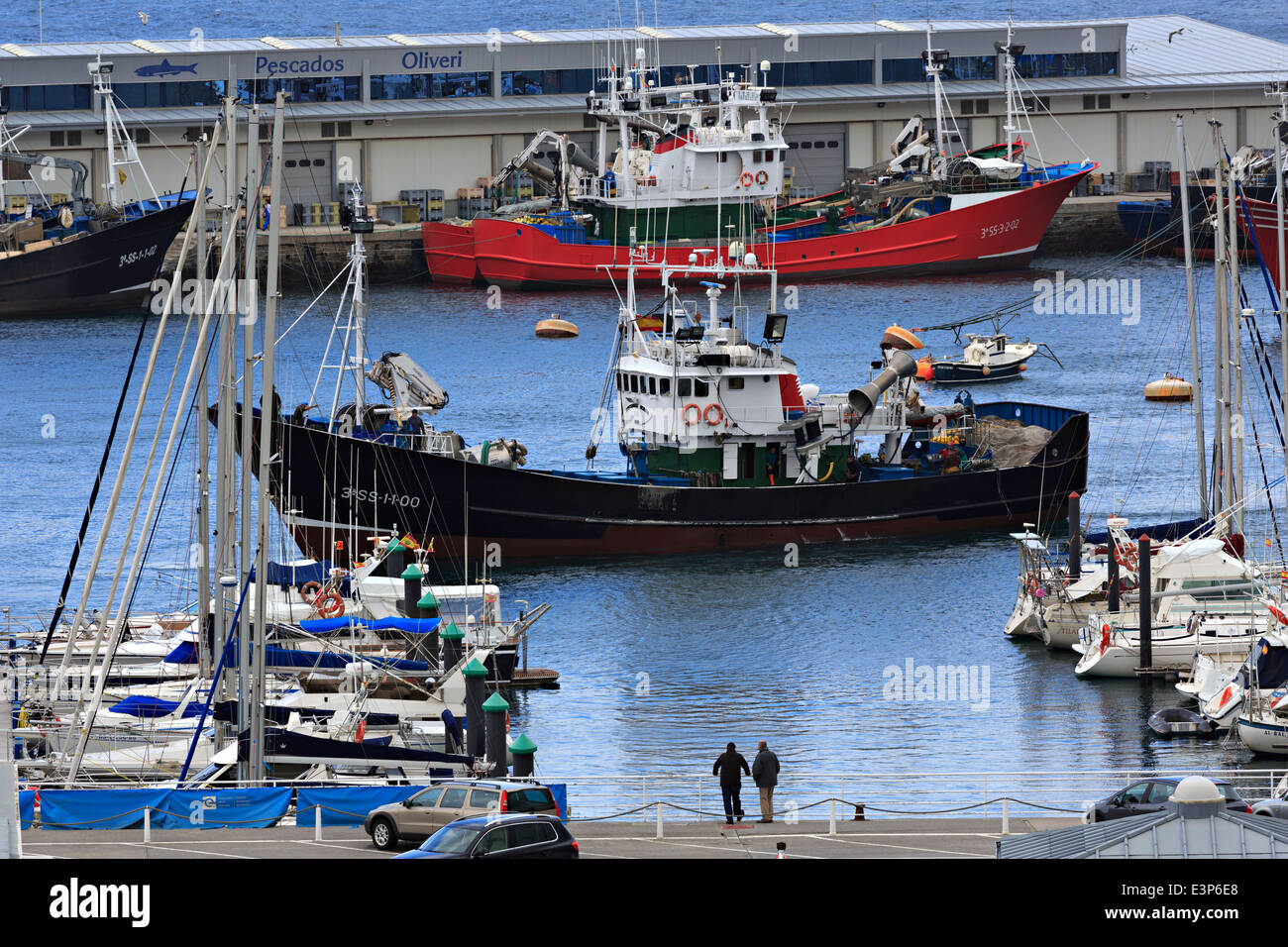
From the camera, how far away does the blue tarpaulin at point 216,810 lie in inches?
1005

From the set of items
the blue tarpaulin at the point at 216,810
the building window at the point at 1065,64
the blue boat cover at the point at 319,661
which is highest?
the building window at the point at 1065,64

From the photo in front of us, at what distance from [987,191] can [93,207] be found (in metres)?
41.1

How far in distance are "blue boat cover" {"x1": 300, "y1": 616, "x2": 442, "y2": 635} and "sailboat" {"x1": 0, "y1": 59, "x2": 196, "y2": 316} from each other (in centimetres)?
5293

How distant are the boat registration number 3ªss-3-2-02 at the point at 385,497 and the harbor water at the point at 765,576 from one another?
2226 mm

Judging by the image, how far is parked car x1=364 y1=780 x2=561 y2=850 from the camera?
76.9ft

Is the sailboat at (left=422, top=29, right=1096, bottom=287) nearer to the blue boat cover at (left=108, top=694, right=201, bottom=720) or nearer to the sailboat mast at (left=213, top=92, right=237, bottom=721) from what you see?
the blue boat cover at (left=108, top=694, right=201, bottom=720)

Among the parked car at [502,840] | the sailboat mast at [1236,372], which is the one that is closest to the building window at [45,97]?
the sailboat mast at [1236,372]

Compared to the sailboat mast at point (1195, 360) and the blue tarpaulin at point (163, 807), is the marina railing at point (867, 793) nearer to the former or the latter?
the blue tarpaulin at point (163, 807)

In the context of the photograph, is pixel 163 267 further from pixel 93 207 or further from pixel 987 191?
pixel 987 191

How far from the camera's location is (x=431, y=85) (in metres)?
107

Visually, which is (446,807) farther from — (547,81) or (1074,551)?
(547,81)

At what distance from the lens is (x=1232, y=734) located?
35969mm
